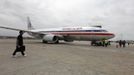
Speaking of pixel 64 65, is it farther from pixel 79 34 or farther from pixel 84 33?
pixel 79 34

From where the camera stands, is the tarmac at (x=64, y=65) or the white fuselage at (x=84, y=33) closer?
the tarmac at (x=64, y=65)

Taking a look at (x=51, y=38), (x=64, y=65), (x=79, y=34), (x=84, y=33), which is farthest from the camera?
(x=51, y=38)

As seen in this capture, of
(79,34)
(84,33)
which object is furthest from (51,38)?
(84,33)

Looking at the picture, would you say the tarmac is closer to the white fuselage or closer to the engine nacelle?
the white fuselage

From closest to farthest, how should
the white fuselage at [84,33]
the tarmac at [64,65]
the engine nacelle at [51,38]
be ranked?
the tarmac at [64,65], the white fuselage at [84,33], the engine nacelle at [51,38]

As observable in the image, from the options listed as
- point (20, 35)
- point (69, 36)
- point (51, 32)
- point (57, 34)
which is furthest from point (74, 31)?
point (20, 35)

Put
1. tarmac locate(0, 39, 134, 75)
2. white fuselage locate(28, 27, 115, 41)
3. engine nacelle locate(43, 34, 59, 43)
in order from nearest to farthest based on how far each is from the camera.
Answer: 1. tarmac locate(0, 39, 134, 75)
2. white fuselage locate(28, 27, 115, 41)
3. engine nacelle locate(43, 34, 59, 43)

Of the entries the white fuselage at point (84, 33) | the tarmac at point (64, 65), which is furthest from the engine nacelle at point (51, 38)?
the tarmac at point (64, 65)

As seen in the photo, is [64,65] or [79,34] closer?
[64,65]

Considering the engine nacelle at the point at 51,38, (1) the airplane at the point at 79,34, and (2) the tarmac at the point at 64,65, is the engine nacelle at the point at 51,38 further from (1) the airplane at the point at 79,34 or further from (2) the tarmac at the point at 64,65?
(2) the tarmac at the point at 64,65

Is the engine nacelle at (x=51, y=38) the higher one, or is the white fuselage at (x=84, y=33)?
the white fuselage at (x=84, y=33)

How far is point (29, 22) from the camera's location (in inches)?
1973

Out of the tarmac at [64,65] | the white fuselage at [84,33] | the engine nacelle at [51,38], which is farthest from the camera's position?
the engine nacelle at [51,38]

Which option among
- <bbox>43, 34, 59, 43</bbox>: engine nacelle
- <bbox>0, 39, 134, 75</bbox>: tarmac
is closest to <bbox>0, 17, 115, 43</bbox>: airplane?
<bbox>43, 34, 59, 43</bbox>: engine nacelle
